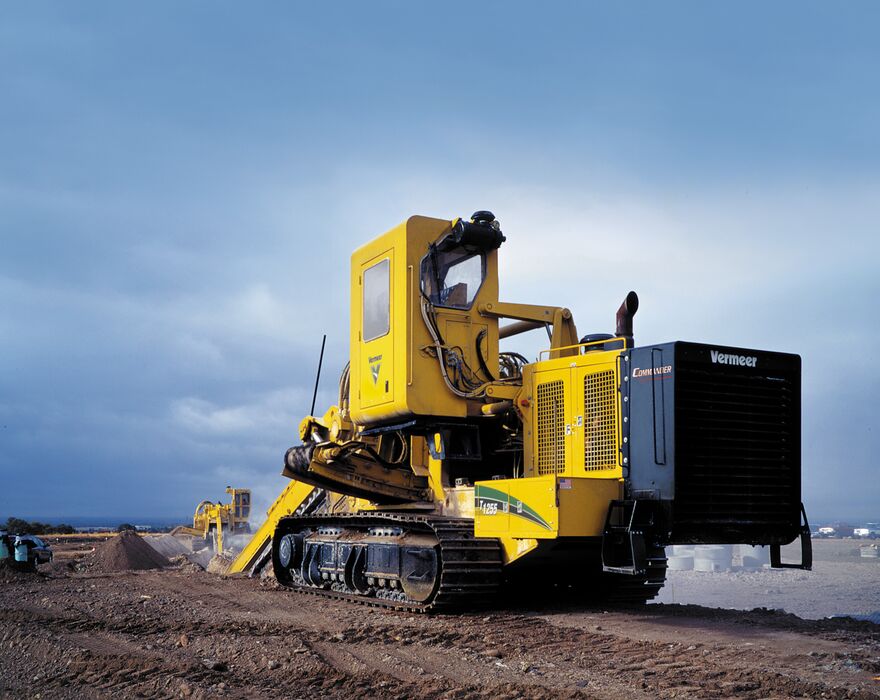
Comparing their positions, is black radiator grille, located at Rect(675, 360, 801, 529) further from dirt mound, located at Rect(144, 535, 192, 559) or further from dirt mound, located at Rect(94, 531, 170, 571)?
dirt mound, located at Rect(144, 535, 192, 559)

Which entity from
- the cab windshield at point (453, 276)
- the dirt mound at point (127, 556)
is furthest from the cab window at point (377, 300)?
the dirt mound at point (127, 556)

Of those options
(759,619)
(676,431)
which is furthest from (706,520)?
(759,619)

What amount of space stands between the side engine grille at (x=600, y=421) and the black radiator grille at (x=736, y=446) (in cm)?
87

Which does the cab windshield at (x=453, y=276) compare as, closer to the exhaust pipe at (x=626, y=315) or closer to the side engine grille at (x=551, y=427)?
the side engine grille at (x=551, y=427)

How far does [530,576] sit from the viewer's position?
11.4 meters

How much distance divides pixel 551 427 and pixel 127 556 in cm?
1688

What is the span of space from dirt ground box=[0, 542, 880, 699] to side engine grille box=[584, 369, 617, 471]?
163 cm

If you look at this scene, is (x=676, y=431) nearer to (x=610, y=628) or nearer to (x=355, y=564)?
(x=610, y=628)

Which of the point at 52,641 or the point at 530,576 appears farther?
the point at 530,576

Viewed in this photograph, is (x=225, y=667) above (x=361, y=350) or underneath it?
underneath

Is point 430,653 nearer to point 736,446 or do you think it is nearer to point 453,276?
point 736,446

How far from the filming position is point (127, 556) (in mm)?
24484

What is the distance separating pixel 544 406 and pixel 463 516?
1.71 meters

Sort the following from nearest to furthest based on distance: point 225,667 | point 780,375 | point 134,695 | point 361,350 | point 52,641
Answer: point 134,695, point 225,667, point 52,641, point 780,375, point 361,350
